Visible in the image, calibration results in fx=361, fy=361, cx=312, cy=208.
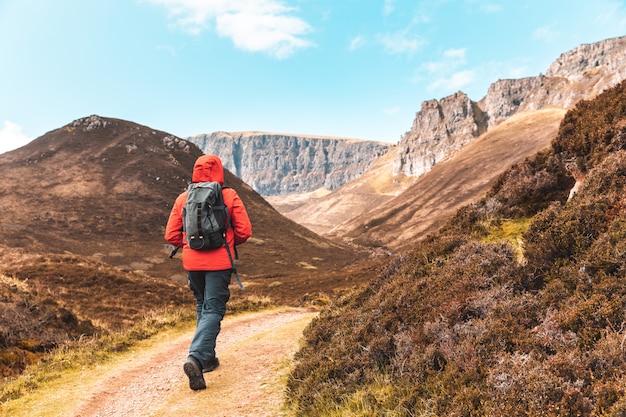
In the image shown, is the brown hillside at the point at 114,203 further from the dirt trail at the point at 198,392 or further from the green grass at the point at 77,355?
the dirt trail at the point at 198,392

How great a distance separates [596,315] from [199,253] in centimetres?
593

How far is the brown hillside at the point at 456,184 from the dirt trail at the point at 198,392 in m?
97.5

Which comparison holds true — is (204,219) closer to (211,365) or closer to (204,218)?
(204,218)

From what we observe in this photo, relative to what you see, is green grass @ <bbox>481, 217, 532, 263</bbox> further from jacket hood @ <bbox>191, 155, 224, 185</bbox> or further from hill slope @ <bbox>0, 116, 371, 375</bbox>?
hill slope @ <bbox>0, 116, 371, 375</bbox>

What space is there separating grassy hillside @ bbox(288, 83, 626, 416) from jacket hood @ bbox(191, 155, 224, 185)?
12.8 feet

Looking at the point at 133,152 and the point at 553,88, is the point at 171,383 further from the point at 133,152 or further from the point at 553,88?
the point at 553,88

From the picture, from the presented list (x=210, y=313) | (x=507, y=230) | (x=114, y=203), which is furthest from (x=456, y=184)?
(x=210, y=313)

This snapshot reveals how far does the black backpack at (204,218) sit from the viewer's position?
651cm

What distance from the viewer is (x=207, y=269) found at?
6.67 meters

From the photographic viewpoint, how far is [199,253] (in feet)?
22.1

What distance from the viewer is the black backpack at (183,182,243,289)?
21.4ft

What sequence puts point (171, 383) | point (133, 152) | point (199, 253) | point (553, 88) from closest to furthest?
point (199, 253) → point (171, 383) → point (133, 152) → point (553, 88)

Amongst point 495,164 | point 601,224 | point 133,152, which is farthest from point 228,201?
point 495,164

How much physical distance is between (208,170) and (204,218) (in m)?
1.11
